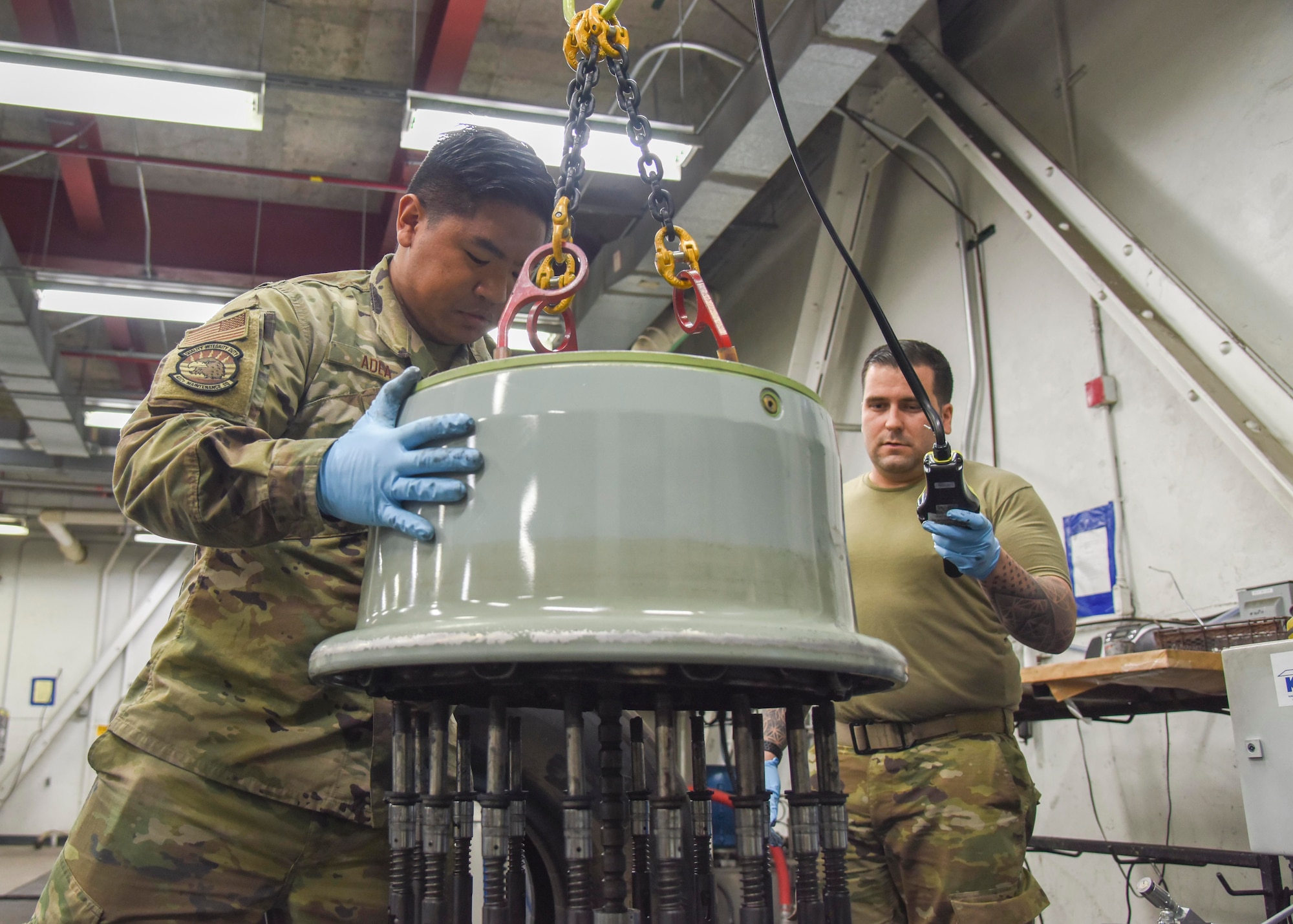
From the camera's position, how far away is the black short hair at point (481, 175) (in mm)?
1215

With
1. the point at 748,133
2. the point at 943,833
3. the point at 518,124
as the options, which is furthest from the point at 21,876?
the point at 943,833

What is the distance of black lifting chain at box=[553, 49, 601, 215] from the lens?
1123 mm

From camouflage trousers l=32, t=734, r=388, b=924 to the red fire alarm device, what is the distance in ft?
9.10

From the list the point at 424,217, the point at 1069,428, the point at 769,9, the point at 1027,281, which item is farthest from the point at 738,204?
the point at 424,217

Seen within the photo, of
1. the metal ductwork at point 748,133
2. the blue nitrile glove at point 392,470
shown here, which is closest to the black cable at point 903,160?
the metal ductwork at point 748,133

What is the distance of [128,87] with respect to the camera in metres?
3.12

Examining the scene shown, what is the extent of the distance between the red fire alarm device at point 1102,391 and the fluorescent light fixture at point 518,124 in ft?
5.28

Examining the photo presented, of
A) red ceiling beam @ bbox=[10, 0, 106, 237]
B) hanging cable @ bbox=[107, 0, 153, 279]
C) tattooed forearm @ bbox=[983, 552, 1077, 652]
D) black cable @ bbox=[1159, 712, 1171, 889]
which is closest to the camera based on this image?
tattooed forearm @ bbox=[983, 552, 1077, 652]

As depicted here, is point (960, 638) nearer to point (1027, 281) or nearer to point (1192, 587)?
point (1192, 587)

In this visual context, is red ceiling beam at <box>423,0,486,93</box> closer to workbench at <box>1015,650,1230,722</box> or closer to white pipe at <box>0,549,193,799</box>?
workbench at <box>1015,650,1230,722</box>

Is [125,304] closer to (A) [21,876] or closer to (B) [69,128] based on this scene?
(B) [69,128]

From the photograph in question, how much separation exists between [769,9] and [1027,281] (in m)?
1.72

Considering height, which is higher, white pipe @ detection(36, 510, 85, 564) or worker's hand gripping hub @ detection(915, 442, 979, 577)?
white pipe @ detection(36, 510, 85, 564)

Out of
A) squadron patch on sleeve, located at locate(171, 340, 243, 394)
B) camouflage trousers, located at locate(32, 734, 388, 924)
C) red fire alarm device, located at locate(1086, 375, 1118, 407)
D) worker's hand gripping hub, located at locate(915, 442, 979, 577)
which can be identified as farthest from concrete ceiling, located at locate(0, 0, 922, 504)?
camouflage trousers, located at locate(32, 734, 388, 924)
